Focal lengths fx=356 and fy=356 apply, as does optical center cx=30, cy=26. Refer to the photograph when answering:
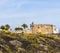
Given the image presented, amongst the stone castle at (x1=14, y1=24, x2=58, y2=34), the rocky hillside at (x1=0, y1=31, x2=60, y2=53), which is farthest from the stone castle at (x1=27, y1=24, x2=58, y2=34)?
the rocky hillside at (x1=0, y1=31, x2=60, y2=53)

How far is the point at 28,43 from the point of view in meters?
100

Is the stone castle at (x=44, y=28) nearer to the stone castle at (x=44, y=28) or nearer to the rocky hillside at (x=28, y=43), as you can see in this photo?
the stone castle at (x=44, y=28)

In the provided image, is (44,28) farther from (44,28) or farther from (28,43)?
(28,43)

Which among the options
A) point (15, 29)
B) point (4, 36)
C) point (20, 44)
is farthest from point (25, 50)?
point (15, 29)

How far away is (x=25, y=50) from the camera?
95625mm

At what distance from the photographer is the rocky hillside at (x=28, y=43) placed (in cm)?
9525

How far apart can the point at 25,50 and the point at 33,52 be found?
330 centimetres

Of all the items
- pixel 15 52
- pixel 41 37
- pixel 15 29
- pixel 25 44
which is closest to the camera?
pixel 15 52

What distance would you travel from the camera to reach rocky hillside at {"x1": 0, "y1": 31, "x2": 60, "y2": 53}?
9525 centimetres

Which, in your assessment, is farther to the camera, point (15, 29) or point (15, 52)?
point (15, 29)

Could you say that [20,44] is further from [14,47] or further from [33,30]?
[33,30]

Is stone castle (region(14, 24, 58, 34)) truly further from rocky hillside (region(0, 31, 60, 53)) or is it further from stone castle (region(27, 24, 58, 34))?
rocky hillside (region(0, 31, 60, 53))

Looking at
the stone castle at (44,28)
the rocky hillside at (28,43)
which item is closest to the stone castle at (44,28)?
the stone castle at (44,28)

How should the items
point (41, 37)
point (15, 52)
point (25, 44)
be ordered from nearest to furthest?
point (15, 52) → point (25, 44) → point (41, 37)
